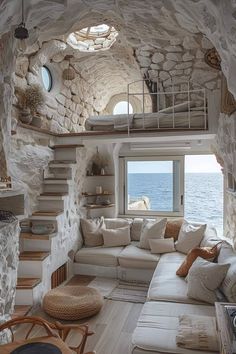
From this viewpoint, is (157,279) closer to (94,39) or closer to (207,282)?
(207,282)

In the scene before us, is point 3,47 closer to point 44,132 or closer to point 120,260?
point 44,132

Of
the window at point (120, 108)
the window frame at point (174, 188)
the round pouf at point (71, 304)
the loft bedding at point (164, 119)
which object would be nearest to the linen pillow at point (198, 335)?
the round pouf at point (71, 304)

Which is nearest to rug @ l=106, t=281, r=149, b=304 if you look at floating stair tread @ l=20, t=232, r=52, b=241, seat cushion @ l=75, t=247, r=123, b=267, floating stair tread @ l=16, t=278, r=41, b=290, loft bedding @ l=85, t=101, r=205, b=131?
seat cushion @ l=75, t=247, r=123, b=267

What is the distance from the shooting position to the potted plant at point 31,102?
12.5 feet

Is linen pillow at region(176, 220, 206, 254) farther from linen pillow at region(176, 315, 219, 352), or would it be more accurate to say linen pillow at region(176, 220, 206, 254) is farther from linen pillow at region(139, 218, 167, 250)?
linen pillow at region(176, 315, 219, 352)

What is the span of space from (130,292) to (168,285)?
961 millimetres

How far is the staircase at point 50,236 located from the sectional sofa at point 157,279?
0.57m

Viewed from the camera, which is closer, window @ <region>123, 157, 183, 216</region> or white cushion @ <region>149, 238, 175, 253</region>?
white cushion @ <region>149, 238, 175, 253</region>

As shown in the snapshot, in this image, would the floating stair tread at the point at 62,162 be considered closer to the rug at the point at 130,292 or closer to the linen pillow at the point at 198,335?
the rug at the point at 130,292

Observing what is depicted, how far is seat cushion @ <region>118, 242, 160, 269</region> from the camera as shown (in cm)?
420

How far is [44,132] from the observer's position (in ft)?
13.8

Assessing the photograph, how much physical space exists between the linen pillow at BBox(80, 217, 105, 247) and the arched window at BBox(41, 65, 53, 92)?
239 centimetres

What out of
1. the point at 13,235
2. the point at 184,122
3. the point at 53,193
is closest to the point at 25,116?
the point at 53,193

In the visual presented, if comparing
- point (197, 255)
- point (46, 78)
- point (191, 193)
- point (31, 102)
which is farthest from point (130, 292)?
point (46, 78)
